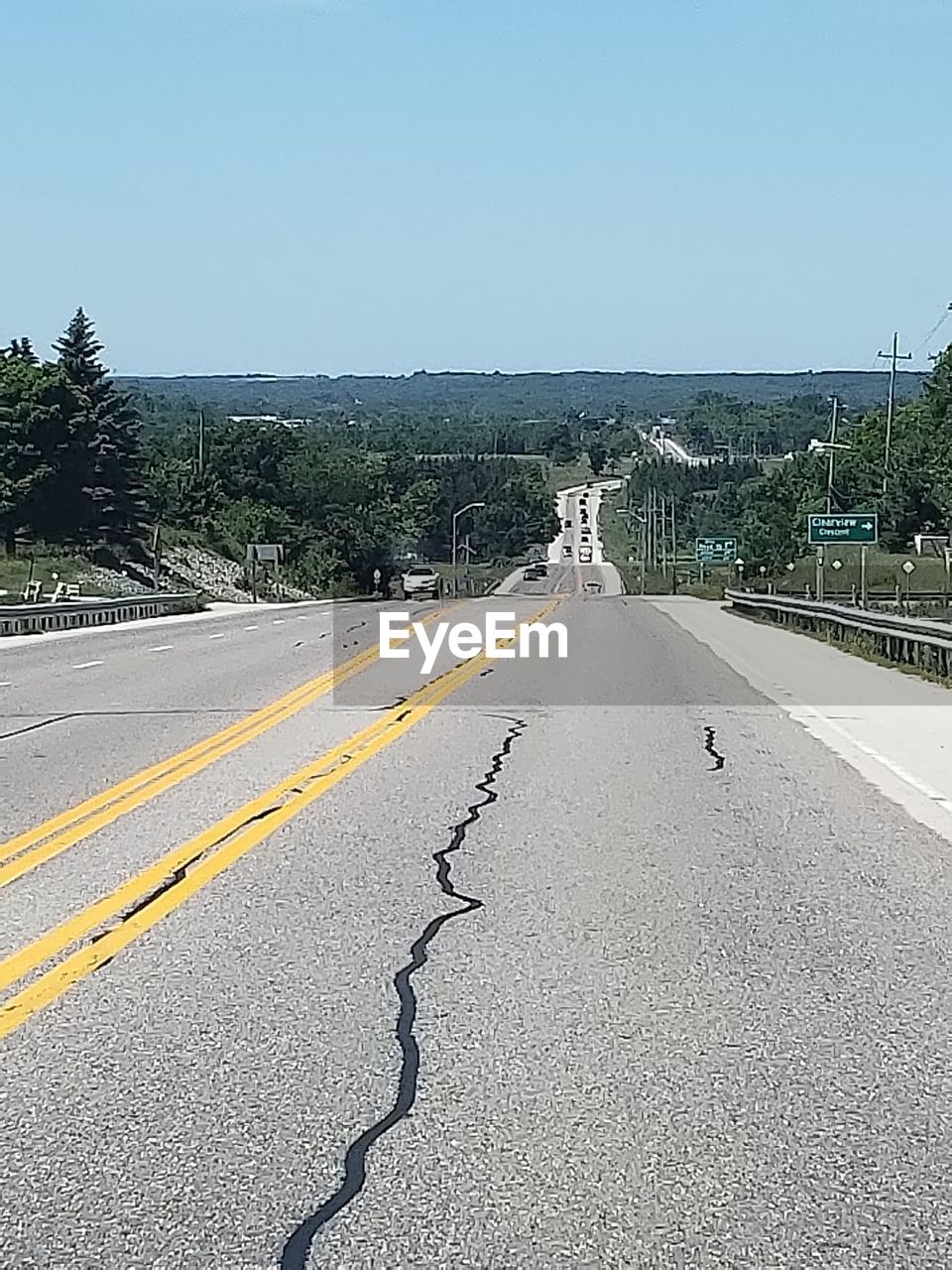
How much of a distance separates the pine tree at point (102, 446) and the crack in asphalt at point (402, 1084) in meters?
76.3

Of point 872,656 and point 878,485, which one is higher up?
point 872,656

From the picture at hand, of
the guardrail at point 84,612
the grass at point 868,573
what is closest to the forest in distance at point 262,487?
the grass at point 868,573

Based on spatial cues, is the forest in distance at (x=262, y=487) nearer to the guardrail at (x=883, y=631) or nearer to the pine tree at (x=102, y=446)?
the pine tree at (x=102, y=446)

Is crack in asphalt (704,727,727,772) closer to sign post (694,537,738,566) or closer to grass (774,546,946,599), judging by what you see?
grass (774,546,946,599)

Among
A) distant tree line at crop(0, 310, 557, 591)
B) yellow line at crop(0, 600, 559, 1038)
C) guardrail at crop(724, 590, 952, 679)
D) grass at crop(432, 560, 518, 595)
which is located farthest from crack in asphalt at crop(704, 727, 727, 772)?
grass at crop(432, 560, 518, 595)

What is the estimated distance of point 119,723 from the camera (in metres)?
19.9

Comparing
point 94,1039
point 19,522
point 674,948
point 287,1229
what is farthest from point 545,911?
point 19,522

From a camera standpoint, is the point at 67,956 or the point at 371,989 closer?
the point at 371,989

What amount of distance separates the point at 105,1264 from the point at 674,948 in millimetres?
4367

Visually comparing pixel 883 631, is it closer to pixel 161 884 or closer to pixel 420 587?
pixel 161 884

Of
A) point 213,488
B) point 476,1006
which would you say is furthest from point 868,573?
point 476,1006

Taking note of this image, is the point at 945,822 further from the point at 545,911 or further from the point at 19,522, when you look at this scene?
the point at 19,522

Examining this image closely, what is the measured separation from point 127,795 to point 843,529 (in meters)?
45.7

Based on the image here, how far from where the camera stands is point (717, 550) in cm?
10806
